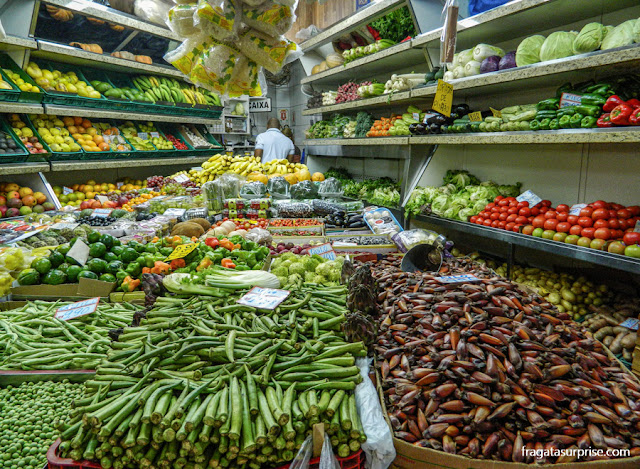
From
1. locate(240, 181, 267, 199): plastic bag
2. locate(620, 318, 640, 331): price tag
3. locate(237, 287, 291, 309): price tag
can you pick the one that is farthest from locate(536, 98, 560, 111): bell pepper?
locate(240, 181, 267, 199): plastic bag

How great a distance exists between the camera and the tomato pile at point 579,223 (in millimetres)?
3031

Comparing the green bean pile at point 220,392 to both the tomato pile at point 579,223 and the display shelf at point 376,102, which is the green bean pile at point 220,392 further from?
the display shelf at point 376,102

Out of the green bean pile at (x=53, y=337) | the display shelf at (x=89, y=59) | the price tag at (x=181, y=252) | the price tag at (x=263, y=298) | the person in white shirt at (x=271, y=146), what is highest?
the display shelf at (x=89, y=59)

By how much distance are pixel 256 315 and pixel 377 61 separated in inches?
212

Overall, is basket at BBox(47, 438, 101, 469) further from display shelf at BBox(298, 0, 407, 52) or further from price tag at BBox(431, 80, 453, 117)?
display shelf at BBox(298, 0, 407, 52)

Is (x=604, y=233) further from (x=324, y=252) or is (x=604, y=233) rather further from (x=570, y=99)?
(x=324, y=252)

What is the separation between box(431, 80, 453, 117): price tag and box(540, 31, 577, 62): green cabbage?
103 centimetres

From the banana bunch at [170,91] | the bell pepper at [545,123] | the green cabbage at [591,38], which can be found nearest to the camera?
the green cabbage at [591,38]

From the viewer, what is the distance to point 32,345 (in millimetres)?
2441

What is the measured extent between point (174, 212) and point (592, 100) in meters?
4.55

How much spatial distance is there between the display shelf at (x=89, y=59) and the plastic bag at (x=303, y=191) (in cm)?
377

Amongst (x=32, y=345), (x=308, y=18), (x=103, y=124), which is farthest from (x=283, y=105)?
(x=32, y=345)

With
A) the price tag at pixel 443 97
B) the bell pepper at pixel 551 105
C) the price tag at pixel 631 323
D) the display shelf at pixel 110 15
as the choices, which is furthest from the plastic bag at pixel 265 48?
the price tag at pixel 631 323

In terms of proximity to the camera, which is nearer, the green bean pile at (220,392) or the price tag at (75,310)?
the green bean pile at (220,392)
